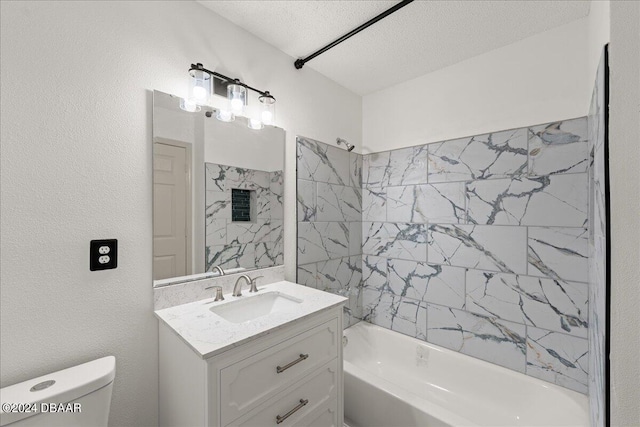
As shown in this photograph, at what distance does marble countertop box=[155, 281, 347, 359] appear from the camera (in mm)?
1004

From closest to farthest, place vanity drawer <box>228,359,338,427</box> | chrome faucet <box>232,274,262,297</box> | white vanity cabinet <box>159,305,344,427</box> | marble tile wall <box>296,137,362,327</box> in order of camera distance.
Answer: white vanity cabinet <box>159,305,344,427</box>
vanity drawer <box>228,359,338,427</box>
chrome faucet <box>232,274,262,297</box>
marble tile wall <box>296,137,362,327</box>

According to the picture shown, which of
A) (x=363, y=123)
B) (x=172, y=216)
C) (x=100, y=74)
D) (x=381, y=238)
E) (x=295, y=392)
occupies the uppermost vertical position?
(x=363, y=123)

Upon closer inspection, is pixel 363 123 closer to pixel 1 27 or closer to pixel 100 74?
pixel 100 74

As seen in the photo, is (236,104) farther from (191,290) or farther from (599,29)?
(599,29)

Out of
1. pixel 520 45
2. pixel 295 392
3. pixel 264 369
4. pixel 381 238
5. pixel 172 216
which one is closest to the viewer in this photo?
pixel 264 369

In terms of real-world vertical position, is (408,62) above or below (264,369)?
above

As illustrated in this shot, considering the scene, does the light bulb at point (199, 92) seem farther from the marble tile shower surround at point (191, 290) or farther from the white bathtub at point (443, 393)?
the white bathtub at point (443, 393)

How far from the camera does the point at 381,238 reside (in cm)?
248

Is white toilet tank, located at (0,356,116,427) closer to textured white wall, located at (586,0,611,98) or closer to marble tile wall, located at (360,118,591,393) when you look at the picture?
marble tile wall, located at (360,118,591,393)

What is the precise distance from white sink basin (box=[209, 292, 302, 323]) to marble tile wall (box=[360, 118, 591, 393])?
1.76 ft

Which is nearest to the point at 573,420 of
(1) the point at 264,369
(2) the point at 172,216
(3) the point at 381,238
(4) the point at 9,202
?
(3) the point at 381,238

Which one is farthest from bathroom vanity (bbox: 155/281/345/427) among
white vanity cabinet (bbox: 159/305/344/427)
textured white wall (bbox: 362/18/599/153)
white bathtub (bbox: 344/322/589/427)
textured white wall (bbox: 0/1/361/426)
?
textured white wall (bbox: 362/18/599/153)

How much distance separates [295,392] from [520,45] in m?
2.50

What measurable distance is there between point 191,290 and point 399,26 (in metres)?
2.01
